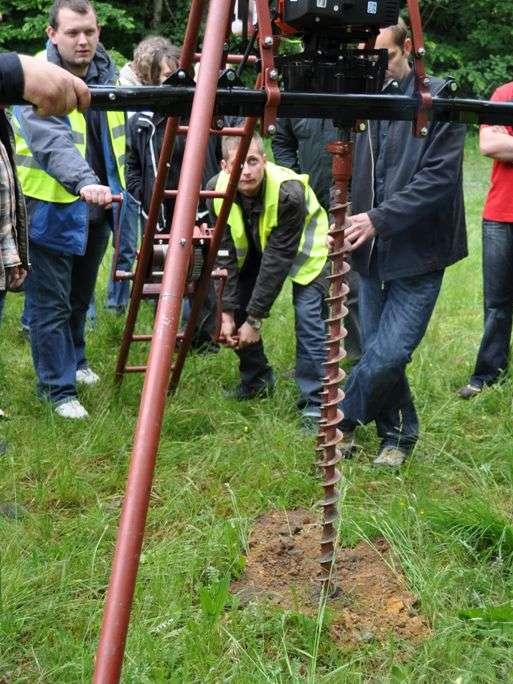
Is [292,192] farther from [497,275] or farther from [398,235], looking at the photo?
[497,275]

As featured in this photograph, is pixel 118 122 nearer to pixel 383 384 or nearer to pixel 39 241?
pixel 39 241

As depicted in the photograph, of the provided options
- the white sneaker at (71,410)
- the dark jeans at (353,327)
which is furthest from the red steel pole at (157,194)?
the dark jeans at (353,327)

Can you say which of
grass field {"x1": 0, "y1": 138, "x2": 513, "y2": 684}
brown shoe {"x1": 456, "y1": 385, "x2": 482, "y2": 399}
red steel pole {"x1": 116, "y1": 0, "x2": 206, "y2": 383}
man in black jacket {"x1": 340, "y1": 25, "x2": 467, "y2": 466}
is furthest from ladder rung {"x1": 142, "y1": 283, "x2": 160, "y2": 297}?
brown shoe {"x1": 456, "y1": 385, "x2": 482, "y2": 399}

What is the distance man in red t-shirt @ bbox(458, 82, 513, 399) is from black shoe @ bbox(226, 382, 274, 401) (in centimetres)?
106

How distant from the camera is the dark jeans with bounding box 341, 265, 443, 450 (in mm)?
4168

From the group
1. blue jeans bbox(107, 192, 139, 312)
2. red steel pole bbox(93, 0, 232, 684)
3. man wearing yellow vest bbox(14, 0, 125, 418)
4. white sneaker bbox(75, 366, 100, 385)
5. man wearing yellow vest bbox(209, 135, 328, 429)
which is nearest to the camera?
red steel pole bbox(93, 0, 232, 684)

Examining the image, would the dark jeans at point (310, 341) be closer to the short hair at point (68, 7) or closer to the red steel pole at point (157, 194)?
the red steel pole at point (157, 194)

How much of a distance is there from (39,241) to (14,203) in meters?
1.40

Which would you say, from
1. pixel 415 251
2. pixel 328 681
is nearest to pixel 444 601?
pixel 328 681

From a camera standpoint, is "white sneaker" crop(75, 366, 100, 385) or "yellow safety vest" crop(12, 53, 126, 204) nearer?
"yellow safety vest" crop(12, 53, 126, 204)

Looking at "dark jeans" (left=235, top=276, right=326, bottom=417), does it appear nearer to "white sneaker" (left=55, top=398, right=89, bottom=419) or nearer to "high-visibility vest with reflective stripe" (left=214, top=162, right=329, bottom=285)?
"high-visibility vest with reflective stripe" (left=214, top=162, right=329, bottom=285)

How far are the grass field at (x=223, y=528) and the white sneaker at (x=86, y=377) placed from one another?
0.13 metres

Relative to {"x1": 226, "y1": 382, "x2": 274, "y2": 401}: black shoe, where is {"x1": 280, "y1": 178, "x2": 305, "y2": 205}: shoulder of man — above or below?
above

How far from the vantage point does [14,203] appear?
342 cm
